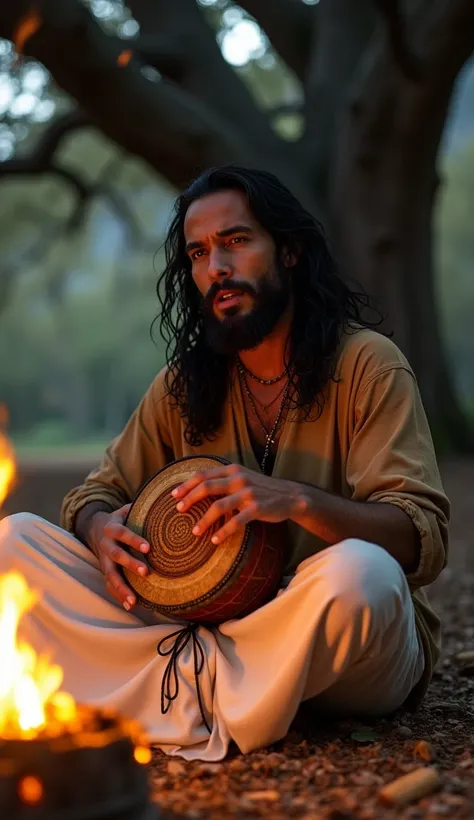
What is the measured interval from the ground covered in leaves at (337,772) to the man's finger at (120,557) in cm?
52

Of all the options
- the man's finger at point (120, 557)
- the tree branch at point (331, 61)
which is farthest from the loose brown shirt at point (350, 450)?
the tree branch at point (331, 61)

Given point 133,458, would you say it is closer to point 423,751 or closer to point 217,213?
point 217,213

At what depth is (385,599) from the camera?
2.68 metres

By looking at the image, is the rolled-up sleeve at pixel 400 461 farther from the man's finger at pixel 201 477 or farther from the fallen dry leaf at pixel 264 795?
the fallen dry leaf at pixel 264 795

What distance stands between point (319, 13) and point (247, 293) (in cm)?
917

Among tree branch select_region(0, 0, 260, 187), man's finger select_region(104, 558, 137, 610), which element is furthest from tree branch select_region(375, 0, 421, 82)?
man's finger select_region(104, 558, 137, 610)

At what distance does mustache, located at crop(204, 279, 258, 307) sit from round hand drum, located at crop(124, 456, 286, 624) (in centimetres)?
66

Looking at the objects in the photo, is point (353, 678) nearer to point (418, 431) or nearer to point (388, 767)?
point (388, 767)

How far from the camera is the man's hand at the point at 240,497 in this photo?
2787mm

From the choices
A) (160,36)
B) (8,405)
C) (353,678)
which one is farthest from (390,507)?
(8,405)

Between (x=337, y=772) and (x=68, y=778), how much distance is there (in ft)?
2.90

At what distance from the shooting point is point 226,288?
3457 millimetres

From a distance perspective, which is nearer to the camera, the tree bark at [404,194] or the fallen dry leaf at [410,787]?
the fallen dry leaf at [410,787]

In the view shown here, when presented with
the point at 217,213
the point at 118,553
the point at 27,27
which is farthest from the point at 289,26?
the point at 118,553
